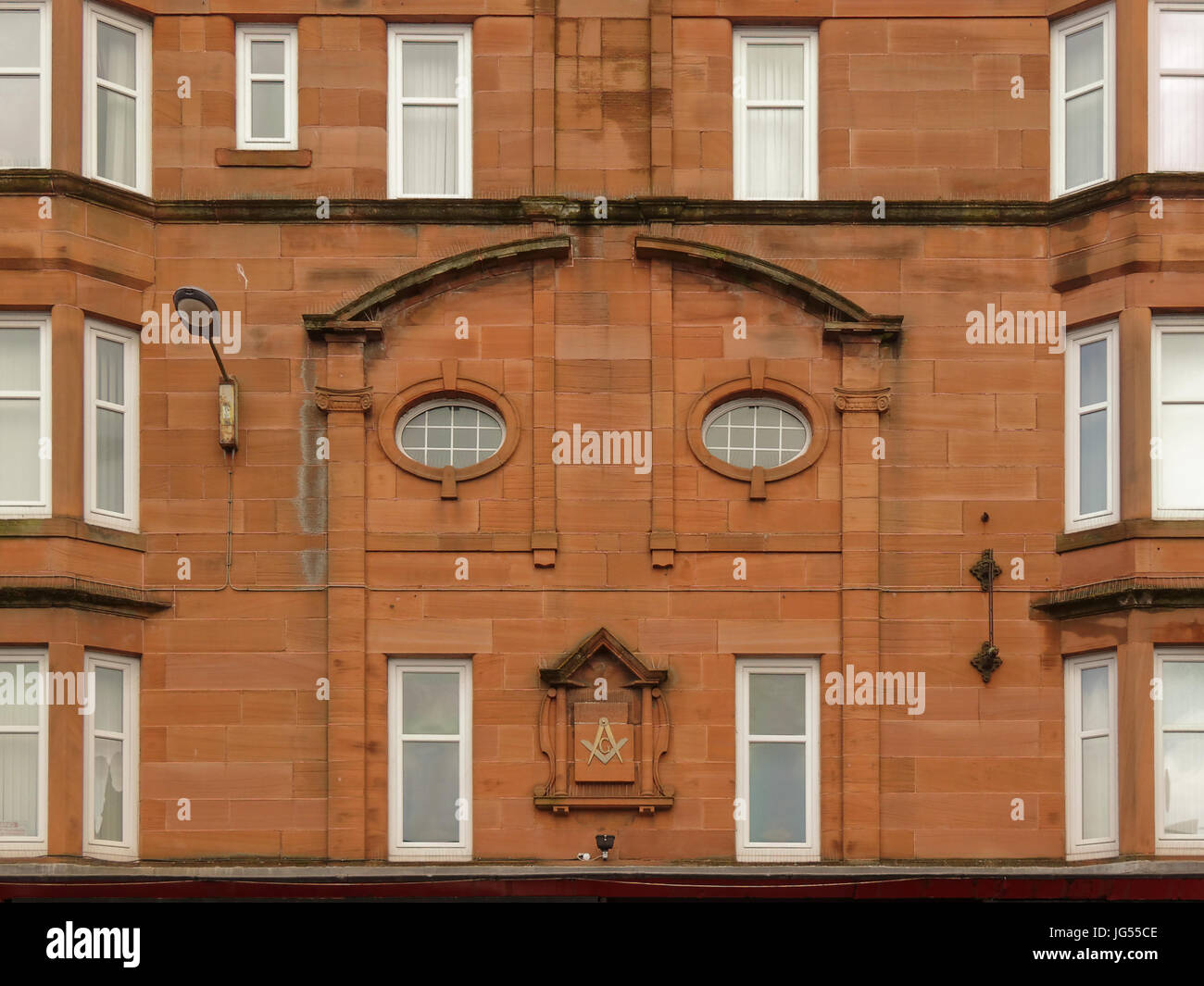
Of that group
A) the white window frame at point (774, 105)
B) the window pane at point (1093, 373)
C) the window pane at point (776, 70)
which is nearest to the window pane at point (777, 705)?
the window pane at point (1093, 373)

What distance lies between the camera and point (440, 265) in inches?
1083

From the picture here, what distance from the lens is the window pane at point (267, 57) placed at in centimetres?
2836

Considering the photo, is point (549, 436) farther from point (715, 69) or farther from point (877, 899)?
point (877, 899)

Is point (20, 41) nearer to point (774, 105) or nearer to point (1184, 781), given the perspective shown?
point (774, 105)

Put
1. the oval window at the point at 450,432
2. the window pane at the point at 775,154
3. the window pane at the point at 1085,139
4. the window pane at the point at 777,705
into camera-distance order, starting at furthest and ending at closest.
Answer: the window pane at the point at 775,154, the window pane at the point at 1085,139, the oval window at the point at 450,432, the window pane at the point at 777,705

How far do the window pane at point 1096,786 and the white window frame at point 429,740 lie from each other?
237 inches

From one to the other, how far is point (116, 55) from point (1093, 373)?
34.2 feet

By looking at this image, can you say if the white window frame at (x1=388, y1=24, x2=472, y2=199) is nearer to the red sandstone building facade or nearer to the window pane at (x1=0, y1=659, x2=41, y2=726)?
the red sandstone building facade

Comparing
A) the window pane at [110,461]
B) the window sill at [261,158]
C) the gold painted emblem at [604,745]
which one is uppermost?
the window sill at [261,158]

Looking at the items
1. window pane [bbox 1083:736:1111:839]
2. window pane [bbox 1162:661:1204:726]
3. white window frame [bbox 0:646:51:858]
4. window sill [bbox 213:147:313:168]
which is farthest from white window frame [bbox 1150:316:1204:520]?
white window frame [bbox 0:646:51:858]

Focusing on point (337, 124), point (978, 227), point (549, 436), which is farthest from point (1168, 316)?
point (337, 124)

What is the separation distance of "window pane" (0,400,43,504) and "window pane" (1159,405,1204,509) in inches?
438

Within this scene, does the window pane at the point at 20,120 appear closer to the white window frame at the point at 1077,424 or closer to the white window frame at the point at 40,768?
the white window frame at the point at 40,768

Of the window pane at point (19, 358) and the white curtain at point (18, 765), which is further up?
the window pane at point (19, 358)
